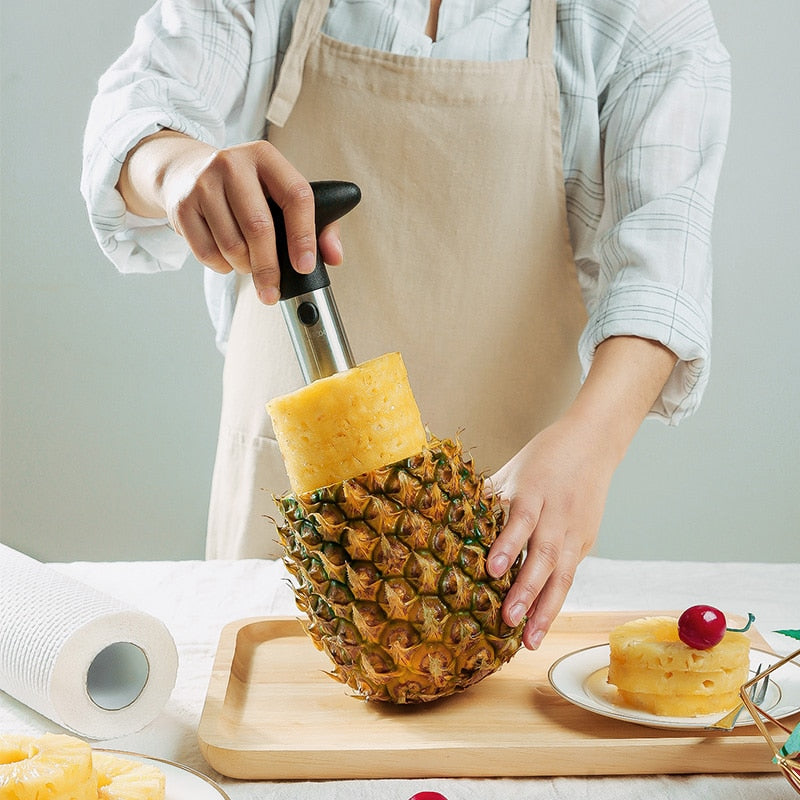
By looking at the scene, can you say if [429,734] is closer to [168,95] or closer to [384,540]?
[384,540]

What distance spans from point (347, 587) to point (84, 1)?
1953 mm

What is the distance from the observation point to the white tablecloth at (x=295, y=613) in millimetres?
701

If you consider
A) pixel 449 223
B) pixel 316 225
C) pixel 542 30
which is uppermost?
pixel 542 30

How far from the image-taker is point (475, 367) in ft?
4.43

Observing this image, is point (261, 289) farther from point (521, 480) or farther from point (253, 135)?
point (253, 135)

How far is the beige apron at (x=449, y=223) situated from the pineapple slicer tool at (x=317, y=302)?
518 millimetres

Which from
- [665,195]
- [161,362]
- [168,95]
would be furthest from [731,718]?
[161,362]

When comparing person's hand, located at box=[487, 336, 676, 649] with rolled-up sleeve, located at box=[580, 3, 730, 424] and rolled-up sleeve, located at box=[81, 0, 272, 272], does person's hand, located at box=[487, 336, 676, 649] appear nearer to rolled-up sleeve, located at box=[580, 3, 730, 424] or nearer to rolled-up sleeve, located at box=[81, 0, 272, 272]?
rolled-up sleeve, located at box=[580, 3, 730, 424]

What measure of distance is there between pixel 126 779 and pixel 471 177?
895 mm

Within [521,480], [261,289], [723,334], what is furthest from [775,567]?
[723,334]

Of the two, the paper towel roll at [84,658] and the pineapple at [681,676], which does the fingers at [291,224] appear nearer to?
the paper towel roll at [84,658]

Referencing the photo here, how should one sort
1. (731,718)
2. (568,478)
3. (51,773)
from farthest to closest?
(568,478) < (731,718) < (51,773)

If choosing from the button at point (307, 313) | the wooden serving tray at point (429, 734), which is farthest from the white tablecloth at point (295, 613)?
the button at point (307, 313)

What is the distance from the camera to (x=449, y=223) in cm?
130
